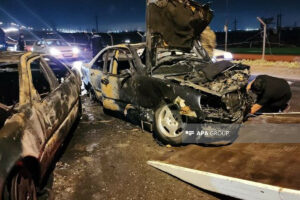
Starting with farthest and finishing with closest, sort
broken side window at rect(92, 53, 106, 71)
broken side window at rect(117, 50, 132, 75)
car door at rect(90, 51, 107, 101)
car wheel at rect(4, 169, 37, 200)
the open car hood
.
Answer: broken side window at rect(92, 53, 106, 71) → car door at rect(90, 51, 107, 101) → broken side window at rect(117, 50, 132, 75) → the open car hood → car wheel at rect(4, 169, 37, 200)

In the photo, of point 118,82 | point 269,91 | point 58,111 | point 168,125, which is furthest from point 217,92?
point 58,111

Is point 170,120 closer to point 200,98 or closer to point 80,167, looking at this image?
point 200,98

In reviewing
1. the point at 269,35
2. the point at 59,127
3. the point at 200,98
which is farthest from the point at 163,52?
the point at 269,35

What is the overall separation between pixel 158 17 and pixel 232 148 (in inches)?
104

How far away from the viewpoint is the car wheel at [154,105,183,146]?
4457 millimetres

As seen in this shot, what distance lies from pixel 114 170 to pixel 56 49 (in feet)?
47.6

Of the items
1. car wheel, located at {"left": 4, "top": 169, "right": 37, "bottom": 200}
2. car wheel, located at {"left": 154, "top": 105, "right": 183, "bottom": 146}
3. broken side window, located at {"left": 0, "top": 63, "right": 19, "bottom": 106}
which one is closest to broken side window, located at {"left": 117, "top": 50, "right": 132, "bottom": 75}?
car wheel, located at {"left": 154, "top": 105, "right": 183, "bottom": 146}

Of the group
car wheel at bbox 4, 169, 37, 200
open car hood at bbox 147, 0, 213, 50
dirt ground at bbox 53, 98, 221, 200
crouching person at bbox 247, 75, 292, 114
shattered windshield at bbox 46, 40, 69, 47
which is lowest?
dirt ground at bbox 53, 98, 221, 200

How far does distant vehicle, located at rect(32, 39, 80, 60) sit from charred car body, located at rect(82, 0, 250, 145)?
1124 cm

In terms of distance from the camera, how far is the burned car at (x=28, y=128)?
2.37 metres

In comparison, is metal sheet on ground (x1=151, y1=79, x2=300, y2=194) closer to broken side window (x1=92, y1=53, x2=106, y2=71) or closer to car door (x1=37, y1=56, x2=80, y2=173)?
car door (x1=37, y1=56, x2=80, y2=173)

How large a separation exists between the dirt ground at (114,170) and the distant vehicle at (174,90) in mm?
421

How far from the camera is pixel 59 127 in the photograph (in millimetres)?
3807

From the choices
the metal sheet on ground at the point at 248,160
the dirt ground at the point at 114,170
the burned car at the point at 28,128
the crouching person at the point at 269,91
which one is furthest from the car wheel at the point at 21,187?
the crouching person at the point at 269,91
